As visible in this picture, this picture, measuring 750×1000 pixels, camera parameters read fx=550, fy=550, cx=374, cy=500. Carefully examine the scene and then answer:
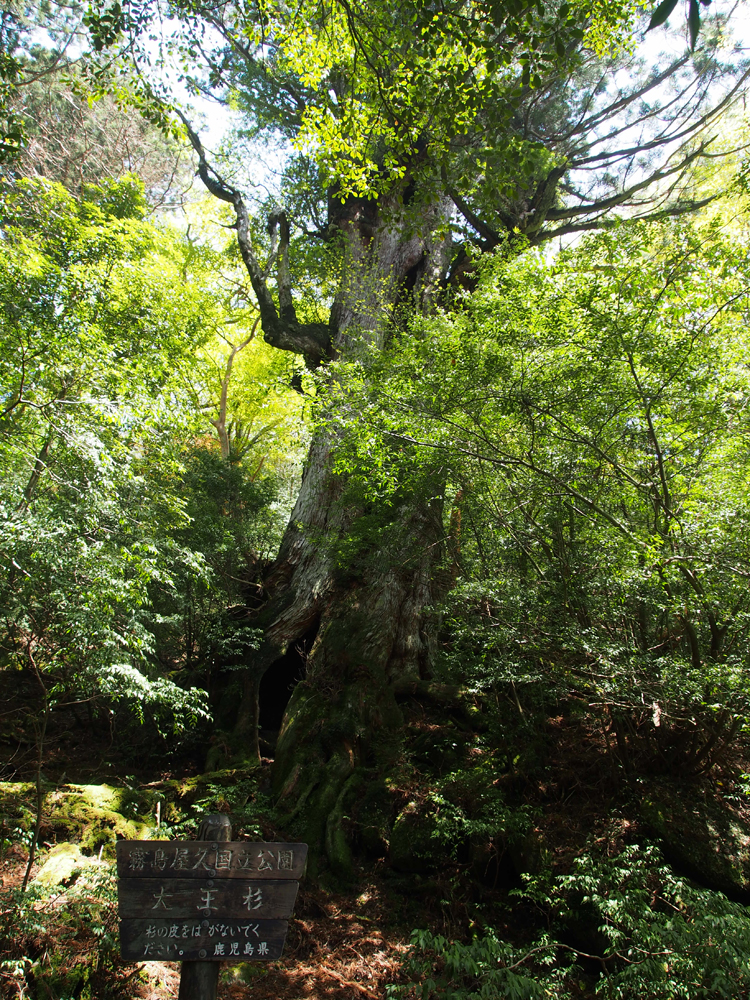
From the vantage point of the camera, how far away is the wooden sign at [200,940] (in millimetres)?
2266

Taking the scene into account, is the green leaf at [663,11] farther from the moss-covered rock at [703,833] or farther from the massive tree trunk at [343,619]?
the moss-covered rock at [703,833]

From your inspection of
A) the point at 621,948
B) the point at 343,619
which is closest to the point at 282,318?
the point at 343,619

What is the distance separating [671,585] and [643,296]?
6.85ft

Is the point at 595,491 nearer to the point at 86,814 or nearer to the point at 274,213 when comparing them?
the point at 86,814

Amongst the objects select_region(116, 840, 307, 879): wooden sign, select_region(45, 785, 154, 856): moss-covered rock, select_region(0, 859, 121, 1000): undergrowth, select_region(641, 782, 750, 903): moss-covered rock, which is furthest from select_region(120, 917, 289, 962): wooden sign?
select_region(641, 782, 750, 903): moss-covered rock

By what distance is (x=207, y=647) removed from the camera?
7.02m

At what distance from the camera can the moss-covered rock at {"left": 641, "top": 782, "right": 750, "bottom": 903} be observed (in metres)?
3.87

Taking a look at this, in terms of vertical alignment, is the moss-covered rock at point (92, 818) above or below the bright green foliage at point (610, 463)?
below

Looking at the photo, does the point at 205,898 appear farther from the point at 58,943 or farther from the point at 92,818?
the point at 92,818

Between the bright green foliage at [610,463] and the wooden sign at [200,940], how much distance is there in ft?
8.45

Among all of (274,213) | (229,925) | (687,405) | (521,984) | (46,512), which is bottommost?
(521,984)

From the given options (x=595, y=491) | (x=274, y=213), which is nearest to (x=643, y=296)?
(x=595, y=491)

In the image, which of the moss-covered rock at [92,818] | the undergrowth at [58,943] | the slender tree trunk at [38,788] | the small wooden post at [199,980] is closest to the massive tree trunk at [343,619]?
the moss-covered rock at [92,818]

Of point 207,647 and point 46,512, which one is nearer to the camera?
point 46,512
